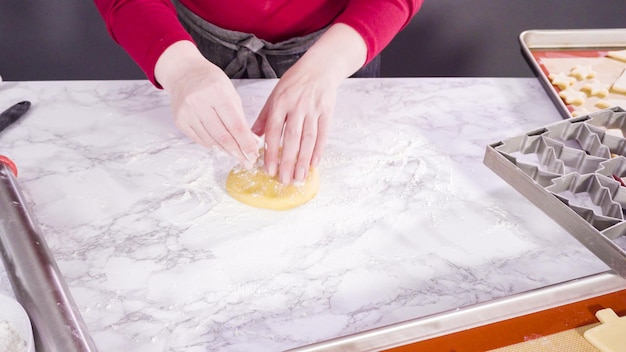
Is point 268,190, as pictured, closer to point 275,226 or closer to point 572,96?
point 275,226

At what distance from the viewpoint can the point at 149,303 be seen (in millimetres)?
736

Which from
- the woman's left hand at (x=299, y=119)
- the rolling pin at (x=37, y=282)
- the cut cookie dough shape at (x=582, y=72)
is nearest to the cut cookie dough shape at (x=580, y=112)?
the cut cookie dough shape at (x=582, y=72)

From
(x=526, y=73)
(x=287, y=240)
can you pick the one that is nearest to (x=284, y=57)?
(x=287, y=240)

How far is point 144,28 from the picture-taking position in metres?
0.94

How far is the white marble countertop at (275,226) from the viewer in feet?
2.40

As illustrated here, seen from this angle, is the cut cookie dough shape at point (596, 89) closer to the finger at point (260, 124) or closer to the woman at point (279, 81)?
the woman at point (279, 81)

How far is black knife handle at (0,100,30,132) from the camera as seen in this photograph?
1.02 metres

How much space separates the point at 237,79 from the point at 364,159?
1.22ft

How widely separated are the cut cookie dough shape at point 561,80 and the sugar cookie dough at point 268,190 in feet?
1.93

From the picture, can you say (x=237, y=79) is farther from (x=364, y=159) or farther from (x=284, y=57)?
(x=364, y=159)

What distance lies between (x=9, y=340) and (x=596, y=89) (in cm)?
112

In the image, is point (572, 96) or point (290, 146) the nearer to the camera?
point (290, 146)

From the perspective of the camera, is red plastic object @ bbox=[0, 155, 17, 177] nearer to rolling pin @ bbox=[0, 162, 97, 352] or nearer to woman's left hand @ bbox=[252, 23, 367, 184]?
rolling pin @ bbox=[0, 162, 97, 352]

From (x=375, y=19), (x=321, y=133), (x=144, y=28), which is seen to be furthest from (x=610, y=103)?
(x=144, y=28)
